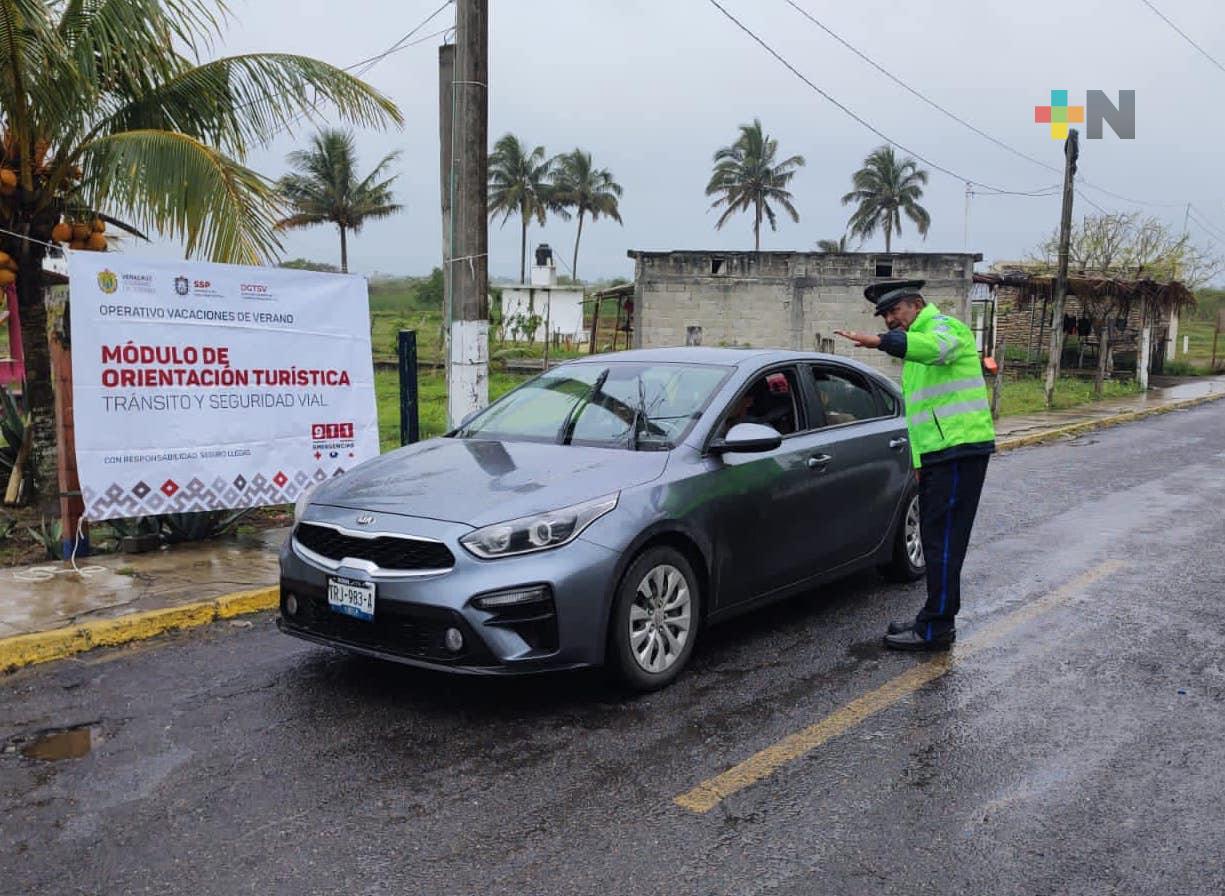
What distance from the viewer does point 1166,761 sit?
167 inches

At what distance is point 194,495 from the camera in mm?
7176

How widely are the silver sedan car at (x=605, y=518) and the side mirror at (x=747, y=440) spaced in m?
0.01

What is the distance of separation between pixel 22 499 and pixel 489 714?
5598 millimetres

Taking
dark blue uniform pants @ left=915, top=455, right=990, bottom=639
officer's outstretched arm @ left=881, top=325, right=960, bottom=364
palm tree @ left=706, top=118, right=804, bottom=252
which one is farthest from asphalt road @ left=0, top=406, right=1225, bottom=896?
palm tree @ left=706, top=118, right=804, bottom=252

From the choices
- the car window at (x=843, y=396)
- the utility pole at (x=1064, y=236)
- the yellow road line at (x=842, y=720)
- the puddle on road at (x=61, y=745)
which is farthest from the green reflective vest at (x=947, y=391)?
the utility pole at (x=1064, y=236)

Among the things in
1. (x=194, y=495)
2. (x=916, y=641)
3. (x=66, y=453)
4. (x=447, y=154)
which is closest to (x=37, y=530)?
(x=66, y=453)

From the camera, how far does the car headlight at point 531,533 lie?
4422 mm

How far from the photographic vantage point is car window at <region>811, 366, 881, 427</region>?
6.23 meters

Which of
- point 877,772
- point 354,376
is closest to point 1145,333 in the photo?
point 354,376

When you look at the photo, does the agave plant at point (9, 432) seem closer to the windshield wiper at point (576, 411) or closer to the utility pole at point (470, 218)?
the utility pole at point (470, 218)

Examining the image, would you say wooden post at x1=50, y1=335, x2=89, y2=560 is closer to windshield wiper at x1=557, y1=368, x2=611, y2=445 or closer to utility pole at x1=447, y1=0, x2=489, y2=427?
utility pole at x1=447, y1=0, x2=489, y2=427

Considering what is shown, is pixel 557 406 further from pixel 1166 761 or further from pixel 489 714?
pixel 1166 761

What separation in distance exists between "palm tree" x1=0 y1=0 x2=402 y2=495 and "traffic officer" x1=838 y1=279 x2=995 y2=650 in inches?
192

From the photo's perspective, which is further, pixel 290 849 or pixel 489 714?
pixel 489 714
